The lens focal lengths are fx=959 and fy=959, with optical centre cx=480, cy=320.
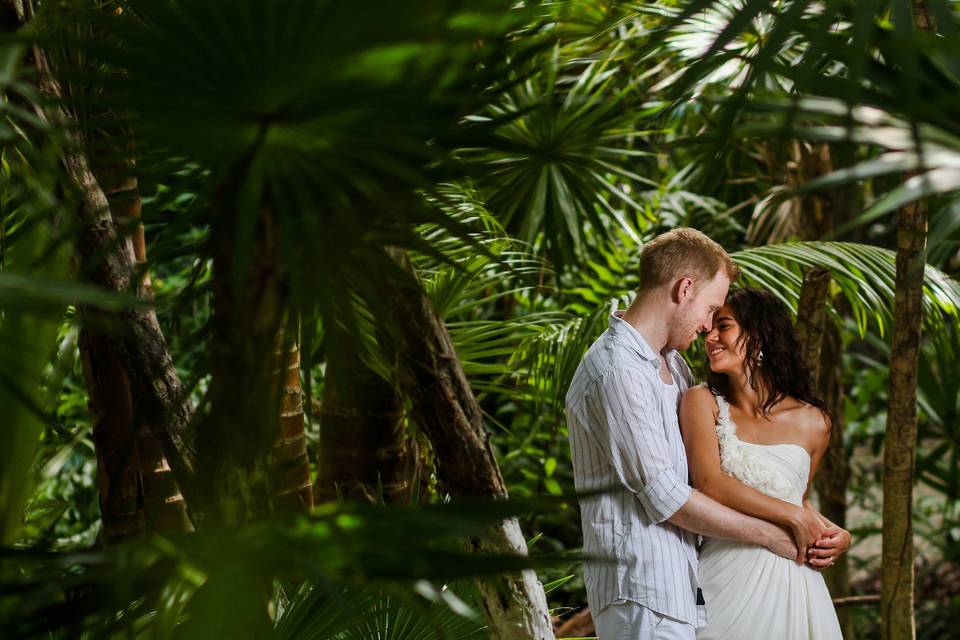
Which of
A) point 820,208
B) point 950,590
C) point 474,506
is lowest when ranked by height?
point 950,590

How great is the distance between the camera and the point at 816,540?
6.89ft

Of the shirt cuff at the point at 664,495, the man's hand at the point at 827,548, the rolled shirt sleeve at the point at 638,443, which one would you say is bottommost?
the man's hand at the point at 827,548

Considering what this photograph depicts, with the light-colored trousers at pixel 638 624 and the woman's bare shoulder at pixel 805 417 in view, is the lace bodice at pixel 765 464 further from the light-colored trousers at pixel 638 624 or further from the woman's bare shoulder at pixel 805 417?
the light-colored trousers at pixel 638 624

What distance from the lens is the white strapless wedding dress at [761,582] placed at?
6.81ft

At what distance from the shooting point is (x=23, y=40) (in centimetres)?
77

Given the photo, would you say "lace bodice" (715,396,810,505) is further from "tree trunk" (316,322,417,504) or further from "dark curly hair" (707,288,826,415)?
"tree trunk" (316,322,417,504)

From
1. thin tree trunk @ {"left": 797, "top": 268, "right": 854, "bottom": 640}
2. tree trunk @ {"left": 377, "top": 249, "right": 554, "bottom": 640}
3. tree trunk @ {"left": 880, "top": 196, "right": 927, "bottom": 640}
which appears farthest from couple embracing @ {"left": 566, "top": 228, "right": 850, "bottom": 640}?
thin tree trunk @ {"left": 797, "top": 268, "right": 854, "bottom": 640}

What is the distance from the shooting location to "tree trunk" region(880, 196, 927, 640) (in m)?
2.07

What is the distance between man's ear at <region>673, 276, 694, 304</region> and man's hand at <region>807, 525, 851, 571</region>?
25.2 inches

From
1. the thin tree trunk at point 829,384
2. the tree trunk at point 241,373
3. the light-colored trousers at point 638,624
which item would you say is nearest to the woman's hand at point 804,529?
the light-colored trousers at point 638,624

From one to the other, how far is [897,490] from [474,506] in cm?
187

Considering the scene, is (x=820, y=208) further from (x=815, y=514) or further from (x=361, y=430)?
(x=361, y=430)

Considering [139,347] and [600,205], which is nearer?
[139,347]

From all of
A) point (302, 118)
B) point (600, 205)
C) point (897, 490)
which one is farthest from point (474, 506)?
point (600, 205)
